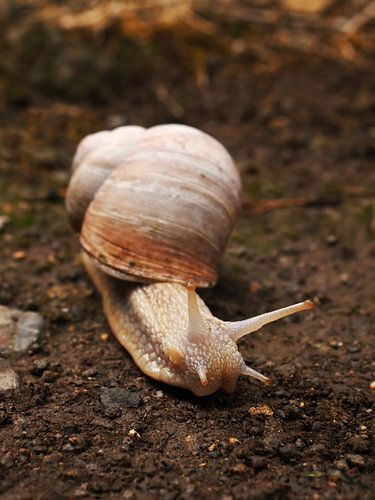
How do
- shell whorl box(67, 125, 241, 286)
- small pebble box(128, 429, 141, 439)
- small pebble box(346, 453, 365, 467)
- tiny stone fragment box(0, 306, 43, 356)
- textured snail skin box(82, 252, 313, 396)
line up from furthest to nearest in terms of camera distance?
1. shell whorl box(67, 125, 241, 286)
2. tiny stone fragment box(0, 306, 43, 356)
3. textured snail skin box(82, 252, 313, 396)
4. small pebble box(128, 429, 141, 439)
5. small pebble box(346, 453, 365, 467)

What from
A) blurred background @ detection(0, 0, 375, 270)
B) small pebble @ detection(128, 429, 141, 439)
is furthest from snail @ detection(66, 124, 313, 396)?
blurred background @ detection(0, 0, 375, 270)

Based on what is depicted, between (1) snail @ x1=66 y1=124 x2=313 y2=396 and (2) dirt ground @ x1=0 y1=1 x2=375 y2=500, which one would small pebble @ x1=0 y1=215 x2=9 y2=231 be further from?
(1) snail @ x1=66 y1=124 x2=313 y2=396

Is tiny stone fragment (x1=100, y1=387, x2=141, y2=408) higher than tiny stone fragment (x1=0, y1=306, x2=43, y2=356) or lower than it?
higher

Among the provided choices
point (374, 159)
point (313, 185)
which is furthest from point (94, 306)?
point (374, 159)

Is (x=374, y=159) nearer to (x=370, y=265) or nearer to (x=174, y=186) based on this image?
(x=370, y=265)

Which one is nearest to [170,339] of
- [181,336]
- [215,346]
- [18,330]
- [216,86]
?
[181,336]

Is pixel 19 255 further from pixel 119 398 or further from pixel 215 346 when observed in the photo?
pixel 215 346

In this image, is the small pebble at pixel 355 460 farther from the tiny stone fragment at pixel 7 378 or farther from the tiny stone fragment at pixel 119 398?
the tiny stone fragment at pixel 7 378
